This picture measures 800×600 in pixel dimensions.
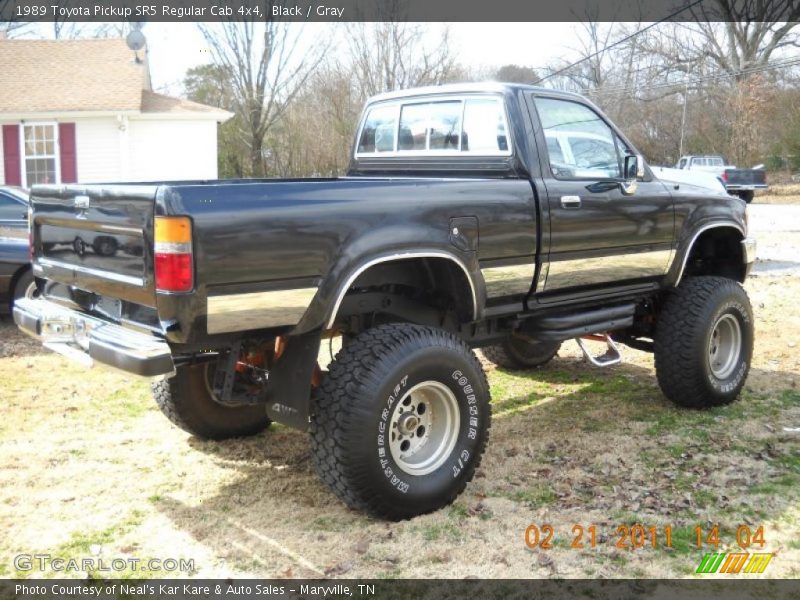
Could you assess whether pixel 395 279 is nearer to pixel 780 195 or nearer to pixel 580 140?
pixel 580 140

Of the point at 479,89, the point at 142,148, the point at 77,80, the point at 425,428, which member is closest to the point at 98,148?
the point at 142,148

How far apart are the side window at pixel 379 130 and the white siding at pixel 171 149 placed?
1413 centimetres

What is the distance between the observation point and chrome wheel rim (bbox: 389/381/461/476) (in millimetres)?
3893

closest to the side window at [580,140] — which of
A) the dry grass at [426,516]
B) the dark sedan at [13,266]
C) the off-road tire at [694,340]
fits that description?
the off-road tire at [694,340]

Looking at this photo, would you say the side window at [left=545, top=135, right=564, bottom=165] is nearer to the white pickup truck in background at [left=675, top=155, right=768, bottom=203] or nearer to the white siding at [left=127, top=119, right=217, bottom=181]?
the white siding at [left=127, top=119, right=217, bottom=181]

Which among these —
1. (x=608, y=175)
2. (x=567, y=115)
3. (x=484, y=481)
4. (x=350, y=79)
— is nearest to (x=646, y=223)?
(x=608, y=175)

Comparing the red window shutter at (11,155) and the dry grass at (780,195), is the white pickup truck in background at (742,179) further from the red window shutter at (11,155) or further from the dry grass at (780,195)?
the red window shutter at (11,155)

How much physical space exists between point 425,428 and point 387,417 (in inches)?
17.2

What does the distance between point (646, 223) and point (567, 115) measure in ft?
2.81

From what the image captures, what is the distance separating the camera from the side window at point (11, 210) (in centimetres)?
861

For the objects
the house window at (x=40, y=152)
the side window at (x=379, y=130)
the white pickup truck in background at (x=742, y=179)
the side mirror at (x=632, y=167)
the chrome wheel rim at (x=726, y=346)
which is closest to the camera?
the side mirror at (x=632, y=167)

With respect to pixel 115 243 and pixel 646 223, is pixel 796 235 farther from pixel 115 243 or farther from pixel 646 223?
pixel 115 243

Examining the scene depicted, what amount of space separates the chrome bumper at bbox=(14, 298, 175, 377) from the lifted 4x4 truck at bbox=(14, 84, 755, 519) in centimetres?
1
